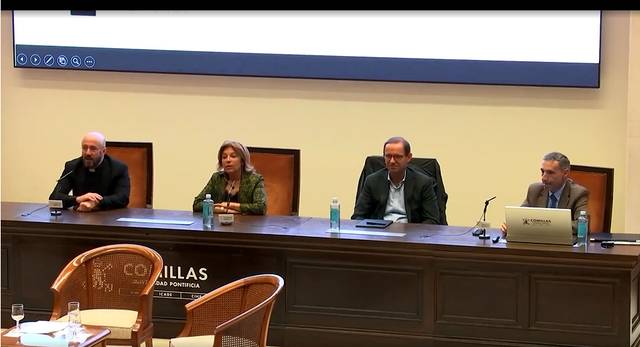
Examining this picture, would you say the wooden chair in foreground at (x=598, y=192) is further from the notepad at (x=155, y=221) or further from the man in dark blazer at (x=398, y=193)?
the notepad at (x=155, y=221)

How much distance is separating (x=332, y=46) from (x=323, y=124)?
699 mm

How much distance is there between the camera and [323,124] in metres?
8.89

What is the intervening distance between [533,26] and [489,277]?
2.93 metres

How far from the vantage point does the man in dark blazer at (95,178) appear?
286 inches

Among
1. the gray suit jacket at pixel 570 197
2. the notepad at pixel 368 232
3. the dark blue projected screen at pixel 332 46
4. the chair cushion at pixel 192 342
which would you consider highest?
the dark blue projected screen at pixel 332 46

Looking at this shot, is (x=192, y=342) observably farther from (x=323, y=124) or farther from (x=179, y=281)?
(x=323, y=124)

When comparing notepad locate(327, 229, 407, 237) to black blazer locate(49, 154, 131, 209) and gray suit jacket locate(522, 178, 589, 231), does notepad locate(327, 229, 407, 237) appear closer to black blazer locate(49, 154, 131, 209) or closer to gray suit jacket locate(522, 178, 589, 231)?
gray suit jacket locate(522, 178, 589, 231)

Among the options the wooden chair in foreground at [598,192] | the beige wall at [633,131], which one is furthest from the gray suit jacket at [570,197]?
the beige wall at [633,131]

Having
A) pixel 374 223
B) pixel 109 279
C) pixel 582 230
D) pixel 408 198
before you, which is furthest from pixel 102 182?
pixel 582 230

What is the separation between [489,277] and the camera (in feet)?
19.9

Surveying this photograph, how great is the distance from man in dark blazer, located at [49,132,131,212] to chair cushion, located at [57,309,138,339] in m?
1.60

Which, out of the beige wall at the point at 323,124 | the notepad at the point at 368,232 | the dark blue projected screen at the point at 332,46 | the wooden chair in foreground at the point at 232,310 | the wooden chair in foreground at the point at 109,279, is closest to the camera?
the wooden chair in foreground at the point at 232,310

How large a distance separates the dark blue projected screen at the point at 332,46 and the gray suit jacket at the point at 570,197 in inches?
67.1
